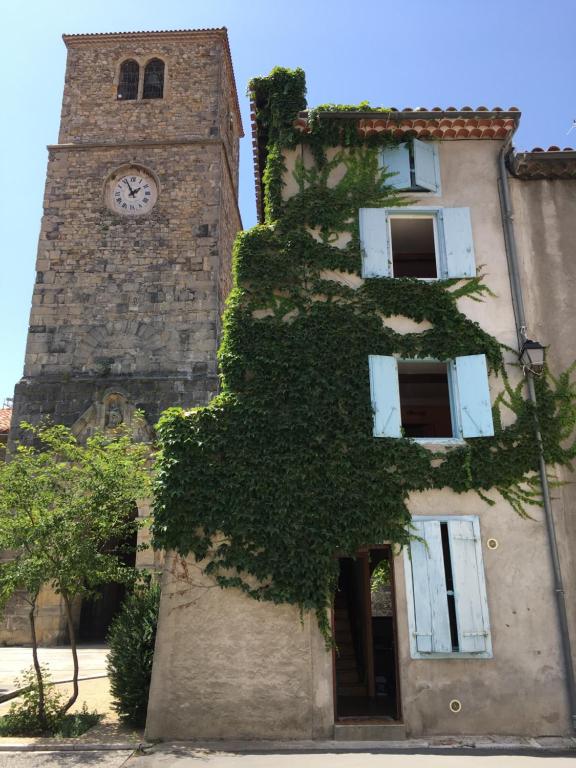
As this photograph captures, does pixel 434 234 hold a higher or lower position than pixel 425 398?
higher

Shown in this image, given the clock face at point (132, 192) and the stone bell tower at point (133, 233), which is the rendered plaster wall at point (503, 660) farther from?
the clock face at point (132, 192)

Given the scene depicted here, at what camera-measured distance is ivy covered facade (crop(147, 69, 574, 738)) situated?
24.0ft

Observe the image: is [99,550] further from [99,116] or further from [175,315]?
[99,116]

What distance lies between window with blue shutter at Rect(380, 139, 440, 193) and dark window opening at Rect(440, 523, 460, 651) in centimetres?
505

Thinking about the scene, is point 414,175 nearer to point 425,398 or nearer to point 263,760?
point 425,398

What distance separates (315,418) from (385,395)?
1.02 m

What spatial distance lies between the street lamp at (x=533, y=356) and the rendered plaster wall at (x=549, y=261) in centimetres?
39

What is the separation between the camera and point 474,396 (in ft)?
27.4

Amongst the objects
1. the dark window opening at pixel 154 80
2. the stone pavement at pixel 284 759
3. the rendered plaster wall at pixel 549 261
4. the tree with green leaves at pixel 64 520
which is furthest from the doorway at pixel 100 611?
the dark window opening at pixel 154 80

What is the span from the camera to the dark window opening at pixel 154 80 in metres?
19.4

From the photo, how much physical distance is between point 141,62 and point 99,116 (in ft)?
8.07

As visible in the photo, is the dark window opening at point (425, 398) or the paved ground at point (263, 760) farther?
the dark window opening at point (425, 398)

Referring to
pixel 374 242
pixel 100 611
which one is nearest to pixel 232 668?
pixel 374 242

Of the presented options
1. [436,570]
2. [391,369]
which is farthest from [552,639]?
[391,369]
